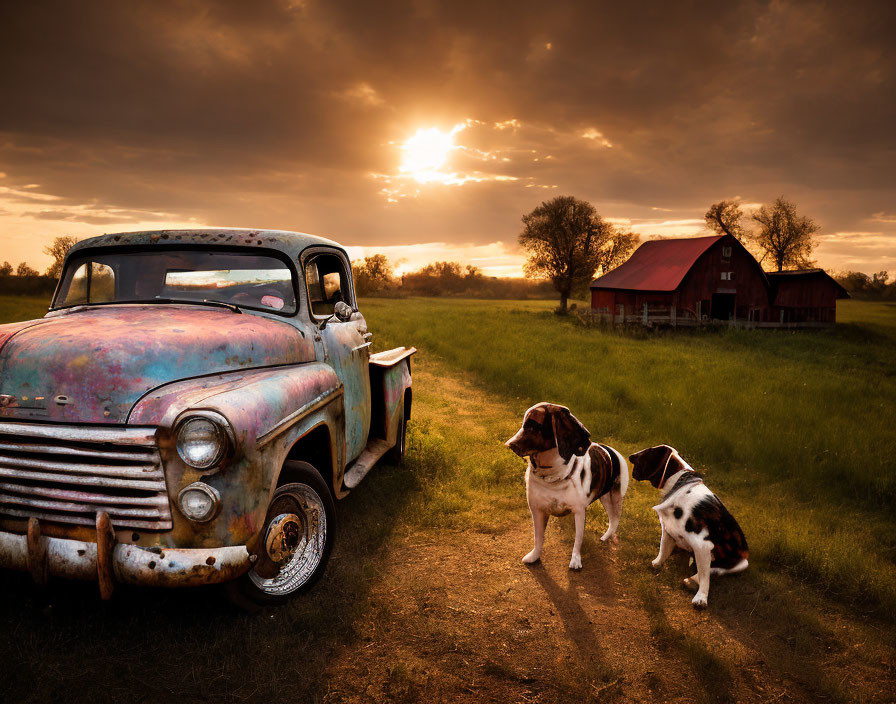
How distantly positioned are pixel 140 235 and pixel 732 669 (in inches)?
199

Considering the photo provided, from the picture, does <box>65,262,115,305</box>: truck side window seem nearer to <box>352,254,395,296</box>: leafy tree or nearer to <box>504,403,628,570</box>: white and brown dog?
<box>504,403,628,570</box>: white and brown dog

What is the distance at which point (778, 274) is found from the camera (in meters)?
29.0

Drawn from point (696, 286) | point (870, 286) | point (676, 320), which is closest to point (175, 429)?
point (676, 320)

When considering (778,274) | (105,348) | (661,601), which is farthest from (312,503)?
(778,274)

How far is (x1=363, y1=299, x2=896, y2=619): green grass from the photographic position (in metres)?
4.48

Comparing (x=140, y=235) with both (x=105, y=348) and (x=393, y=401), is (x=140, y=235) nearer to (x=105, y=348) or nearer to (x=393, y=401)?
(x=105, y=348)

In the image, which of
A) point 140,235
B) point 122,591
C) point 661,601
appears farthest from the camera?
point 140,235

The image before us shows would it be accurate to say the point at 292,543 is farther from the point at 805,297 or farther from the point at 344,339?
the point at 805,297

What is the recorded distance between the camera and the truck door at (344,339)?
431 cm

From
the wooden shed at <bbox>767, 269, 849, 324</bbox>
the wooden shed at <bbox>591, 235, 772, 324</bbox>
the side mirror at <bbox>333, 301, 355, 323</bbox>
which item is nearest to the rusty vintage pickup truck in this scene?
the side mirror at <bbox>333, 301, 355, 323</bbox>

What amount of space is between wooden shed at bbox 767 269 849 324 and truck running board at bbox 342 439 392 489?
95.4ft

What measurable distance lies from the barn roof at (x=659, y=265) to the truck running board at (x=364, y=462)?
22997mm

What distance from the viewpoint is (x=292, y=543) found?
3426 mm

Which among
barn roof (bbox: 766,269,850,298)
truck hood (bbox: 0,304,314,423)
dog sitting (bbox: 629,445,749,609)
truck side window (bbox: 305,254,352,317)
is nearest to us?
truck hood (bbox: 0,304,314,423)
